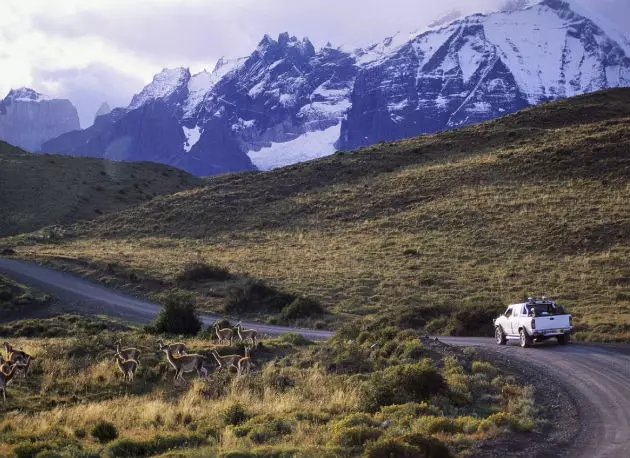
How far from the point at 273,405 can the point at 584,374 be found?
842cm

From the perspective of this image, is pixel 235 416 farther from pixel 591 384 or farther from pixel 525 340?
Result: pixel 525 340

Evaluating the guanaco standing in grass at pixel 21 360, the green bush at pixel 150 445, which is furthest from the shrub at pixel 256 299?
the green bush at pixel 150 445

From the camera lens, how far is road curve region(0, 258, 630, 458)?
11305 mm

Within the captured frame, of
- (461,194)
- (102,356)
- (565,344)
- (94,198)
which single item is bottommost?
(565,344)

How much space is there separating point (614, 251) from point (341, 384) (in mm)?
30271

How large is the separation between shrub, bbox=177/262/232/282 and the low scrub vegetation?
2187 centimetres

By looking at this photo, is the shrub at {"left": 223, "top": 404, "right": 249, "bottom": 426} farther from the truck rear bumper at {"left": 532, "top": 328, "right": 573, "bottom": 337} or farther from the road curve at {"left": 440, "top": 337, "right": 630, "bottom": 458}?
the truck rear bumper at {"left": 532, "top": 328, "right": 573, "bottom": 337}

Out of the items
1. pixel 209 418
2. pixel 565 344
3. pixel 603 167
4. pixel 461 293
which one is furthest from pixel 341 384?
pixel 603 167

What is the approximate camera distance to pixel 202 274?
44.7 metres

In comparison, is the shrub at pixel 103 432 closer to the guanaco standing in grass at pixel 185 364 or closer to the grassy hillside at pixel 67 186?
the guanaco standing in grass at pixel 185 364

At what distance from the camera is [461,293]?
35.6 meters

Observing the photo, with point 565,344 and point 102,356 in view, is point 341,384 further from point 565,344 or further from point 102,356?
point 565,344

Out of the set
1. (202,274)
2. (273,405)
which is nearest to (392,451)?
(273,405)

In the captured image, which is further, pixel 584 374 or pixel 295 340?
pixel 295 340
